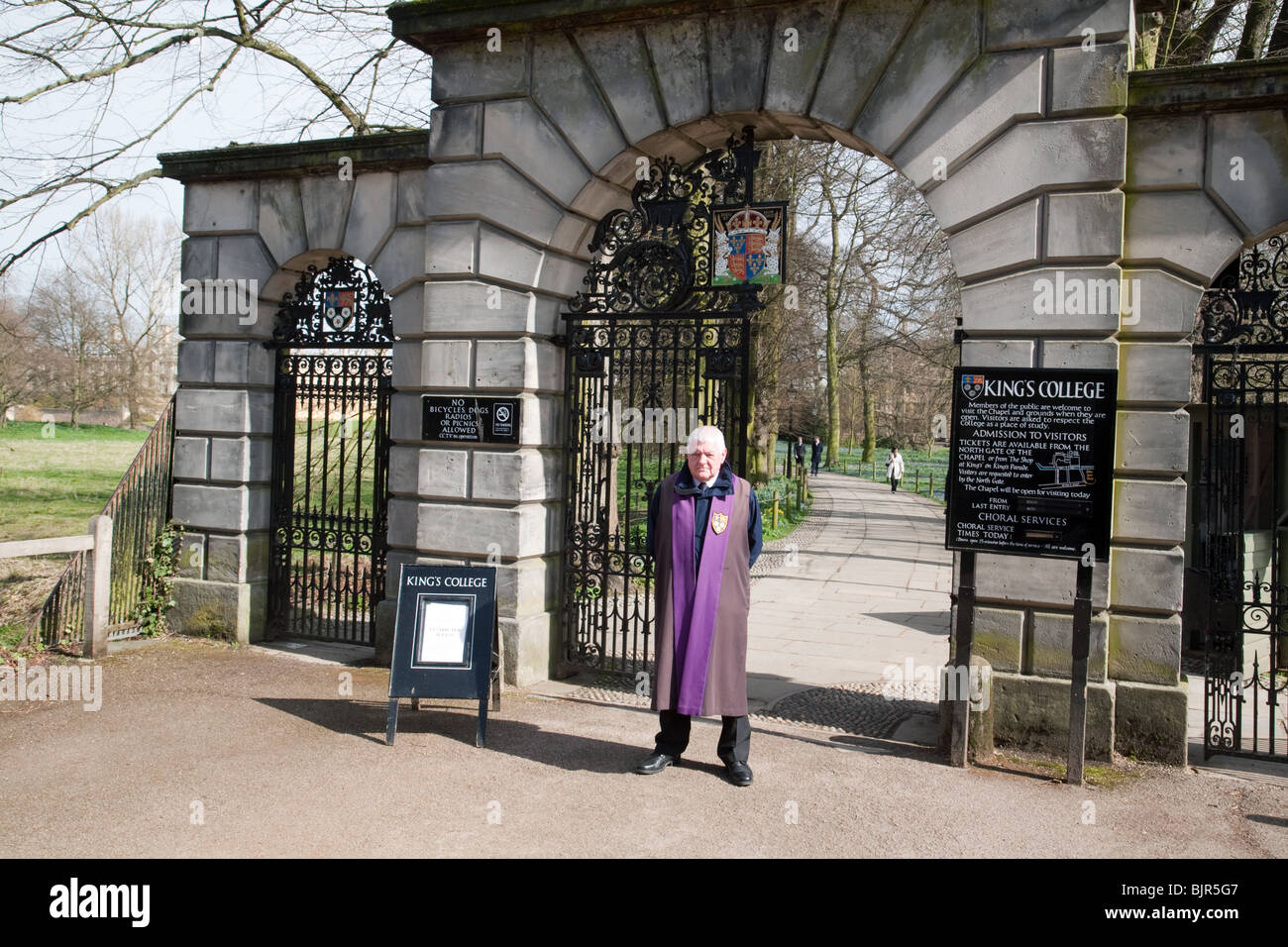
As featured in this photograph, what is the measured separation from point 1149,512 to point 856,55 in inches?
147

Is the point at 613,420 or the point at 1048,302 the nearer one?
the point at 1048,302

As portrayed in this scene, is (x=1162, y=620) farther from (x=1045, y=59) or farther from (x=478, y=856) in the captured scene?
(x=478, y=856)

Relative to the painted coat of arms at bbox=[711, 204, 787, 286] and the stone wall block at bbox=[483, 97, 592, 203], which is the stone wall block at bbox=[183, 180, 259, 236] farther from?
the painted coat of arms at bbox=[711, 204, 787, 286]

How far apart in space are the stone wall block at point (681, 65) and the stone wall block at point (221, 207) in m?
4.24

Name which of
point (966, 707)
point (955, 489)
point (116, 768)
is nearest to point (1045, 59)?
point (955, 489)

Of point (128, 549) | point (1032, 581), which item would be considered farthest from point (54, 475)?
point (1032, 581)

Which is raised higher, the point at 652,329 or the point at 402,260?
the point at 402,260

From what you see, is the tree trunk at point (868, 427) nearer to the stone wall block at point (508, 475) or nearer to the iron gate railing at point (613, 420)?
the iron gate railing at point (613, 420)

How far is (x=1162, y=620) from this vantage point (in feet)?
21.5

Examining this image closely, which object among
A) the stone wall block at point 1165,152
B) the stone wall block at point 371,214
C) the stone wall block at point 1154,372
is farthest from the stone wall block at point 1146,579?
the stone wall block at point 371,214

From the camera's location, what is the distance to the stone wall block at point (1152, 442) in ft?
21.4

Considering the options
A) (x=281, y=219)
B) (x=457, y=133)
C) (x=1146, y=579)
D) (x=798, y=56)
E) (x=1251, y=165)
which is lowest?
(x=1146, y=579)

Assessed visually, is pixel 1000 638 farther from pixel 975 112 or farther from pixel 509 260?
pixel 509 260

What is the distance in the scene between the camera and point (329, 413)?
9.75 metres
